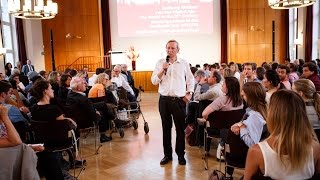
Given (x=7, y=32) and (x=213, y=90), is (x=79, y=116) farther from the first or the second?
(x=7, y=32)

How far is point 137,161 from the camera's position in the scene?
4.29 m

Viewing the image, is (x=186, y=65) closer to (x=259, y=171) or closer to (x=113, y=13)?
(x=259, y=171)

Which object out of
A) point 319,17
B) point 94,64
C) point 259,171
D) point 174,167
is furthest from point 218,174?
point 94,64

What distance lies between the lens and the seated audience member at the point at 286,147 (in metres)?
1.50

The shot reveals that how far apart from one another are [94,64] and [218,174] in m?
12.5

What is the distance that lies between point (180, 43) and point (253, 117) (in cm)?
1160

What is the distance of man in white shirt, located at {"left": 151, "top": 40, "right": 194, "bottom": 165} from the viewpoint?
3914mm

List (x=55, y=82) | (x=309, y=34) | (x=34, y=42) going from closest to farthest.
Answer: (x=55, y=82) < (x=309, y=34) < (x=34, y=42)

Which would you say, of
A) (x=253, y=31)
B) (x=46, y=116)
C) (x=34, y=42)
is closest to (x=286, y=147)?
(x=46, y=116)

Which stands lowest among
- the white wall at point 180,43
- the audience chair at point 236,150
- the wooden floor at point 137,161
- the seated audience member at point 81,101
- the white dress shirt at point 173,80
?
the wooden floor at point 137,161

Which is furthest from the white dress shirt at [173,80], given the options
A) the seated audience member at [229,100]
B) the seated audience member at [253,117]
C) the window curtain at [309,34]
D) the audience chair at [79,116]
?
the window curtain at [309,34]

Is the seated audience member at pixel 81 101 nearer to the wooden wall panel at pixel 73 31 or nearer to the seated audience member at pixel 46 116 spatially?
the seated audience member at pixel 46 116

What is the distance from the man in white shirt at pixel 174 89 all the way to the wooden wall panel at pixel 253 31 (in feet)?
34.5

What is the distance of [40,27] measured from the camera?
46.1 feet
